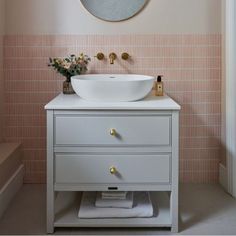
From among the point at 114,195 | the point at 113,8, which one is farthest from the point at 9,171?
the point at 113,8

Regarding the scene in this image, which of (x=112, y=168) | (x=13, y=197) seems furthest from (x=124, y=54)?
(x=13, y=197)

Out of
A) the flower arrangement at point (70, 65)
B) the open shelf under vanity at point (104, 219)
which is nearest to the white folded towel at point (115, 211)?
the open shelf under vanity at point (104, 219)

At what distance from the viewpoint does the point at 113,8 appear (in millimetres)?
2842

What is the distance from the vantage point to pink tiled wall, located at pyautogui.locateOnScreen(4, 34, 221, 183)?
2.89 metres

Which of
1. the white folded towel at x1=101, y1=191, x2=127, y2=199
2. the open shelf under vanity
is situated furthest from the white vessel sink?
the open shelf under vanity

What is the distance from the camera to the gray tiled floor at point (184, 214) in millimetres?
2236

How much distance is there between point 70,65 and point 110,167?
2.78 feet

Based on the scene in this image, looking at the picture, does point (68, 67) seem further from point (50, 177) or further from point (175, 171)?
point (175, 171)

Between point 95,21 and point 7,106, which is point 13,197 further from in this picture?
point 95,21

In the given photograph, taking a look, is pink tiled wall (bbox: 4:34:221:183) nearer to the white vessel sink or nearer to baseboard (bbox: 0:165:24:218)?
baseboard (bbox: 0:165:24:218)

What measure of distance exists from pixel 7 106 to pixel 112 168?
1129 mm

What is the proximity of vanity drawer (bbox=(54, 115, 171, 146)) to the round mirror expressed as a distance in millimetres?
988

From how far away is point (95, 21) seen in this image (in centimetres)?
287

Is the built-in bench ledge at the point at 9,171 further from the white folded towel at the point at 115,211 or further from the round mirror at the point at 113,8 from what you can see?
the round mirror at the point at 113,8
